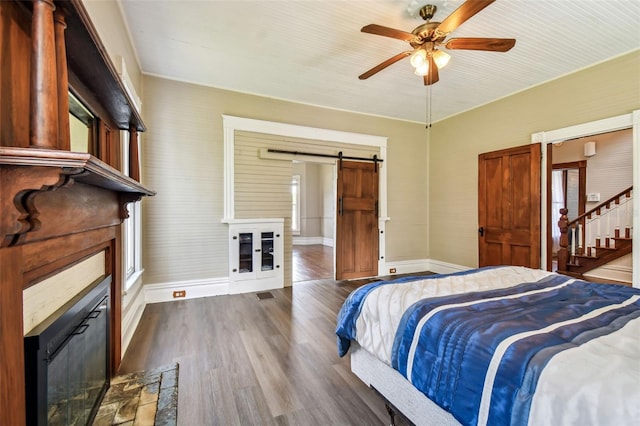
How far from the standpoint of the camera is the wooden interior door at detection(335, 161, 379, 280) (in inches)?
191

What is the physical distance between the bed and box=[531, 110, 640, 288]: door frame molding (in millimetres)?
1837

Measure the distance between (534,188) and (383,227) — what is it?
7.73ft

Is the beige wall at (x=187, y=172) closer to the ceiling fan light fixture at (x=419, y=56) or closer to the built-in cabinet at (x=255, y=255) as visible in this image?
the built-in cabinet at (x=255, y=255)

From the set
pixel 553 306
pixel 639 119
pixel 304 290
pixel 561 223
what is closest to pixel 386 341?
pixel 553 306

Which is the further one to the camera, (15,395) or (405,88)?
(405,88)

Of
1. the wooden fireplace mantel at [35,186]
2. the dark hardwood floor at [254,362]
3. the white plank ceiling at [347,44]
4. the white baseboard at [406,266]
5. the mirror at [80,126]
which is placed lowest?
the dark hardwood floor at [254,362]

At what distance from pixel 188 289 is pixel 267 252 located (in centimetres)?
121

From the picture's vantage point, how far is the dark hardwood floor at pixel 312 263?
5.10 meters

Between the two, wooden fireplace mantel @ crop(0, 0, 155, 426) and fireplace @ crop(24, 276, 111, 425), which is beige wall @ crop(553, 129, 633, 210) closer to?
wooden fireplace mantel @ crop(0, 0, 155, 426)

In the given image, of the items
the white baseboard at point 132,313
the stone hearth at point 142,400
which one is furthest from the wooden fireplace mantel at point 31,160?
the white baseboard at point 132,313

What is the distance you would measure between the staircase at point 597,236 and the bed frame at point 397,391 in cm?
459

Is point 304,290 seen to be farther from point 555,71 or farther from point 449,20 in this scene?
point 555,71

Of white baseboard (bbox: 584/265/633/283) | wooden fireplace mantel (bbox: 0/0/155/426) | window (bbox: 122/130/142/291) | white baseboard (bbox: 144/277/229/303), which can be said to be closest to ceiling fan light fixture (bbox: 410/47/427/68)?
wooden fireplace mantel (bbox: 0/0/155/426)

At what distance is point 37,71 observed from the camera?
2.69 feet
